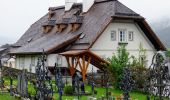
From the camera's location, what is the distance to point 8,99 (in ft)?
92.1

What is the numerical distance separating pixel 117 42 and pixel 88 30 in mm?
3119

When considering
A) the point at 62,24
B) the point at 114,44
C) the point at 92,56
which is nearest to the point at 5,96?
the point at 92,56

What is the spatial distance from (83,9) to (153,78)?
30.6 metres

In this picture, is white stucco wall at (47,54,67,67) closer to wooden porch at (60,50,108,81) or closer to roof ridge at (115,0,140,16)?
wooden porch at (60,50,108,81)

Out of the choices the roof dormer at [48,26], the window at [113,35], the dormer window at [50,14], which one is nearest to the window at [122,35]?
the window at [113,35]

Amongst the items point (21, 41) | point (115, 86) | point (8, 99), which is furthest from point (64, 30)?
point (8, 99)

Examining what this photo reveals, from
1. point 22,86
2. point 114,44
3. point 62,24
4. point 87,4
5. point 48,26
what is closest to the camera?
point 22,86

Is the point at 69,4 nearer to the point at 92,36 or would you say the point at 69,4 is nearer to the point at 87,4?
the point at 87,4

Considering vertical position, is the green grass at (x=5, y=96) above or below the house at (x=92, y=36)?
below

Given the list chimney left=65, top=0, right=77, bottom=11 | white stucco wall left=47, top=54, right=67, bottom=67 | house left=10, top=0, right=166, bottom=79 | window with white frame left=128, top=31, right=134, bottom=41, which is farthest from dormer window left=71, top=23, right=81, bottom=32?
chimney left=65, top=0, right=77, bottom=11

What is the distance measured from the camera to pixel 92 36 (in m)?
42.4

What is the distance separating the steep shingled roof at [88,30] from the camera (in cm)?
4303

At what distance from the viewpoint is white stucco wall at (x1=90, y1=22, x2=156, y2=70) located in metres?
44.4

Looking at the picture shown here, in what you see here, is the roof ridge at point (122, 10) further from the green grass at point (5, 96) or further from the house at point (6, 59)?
the house at point (6, 59)
